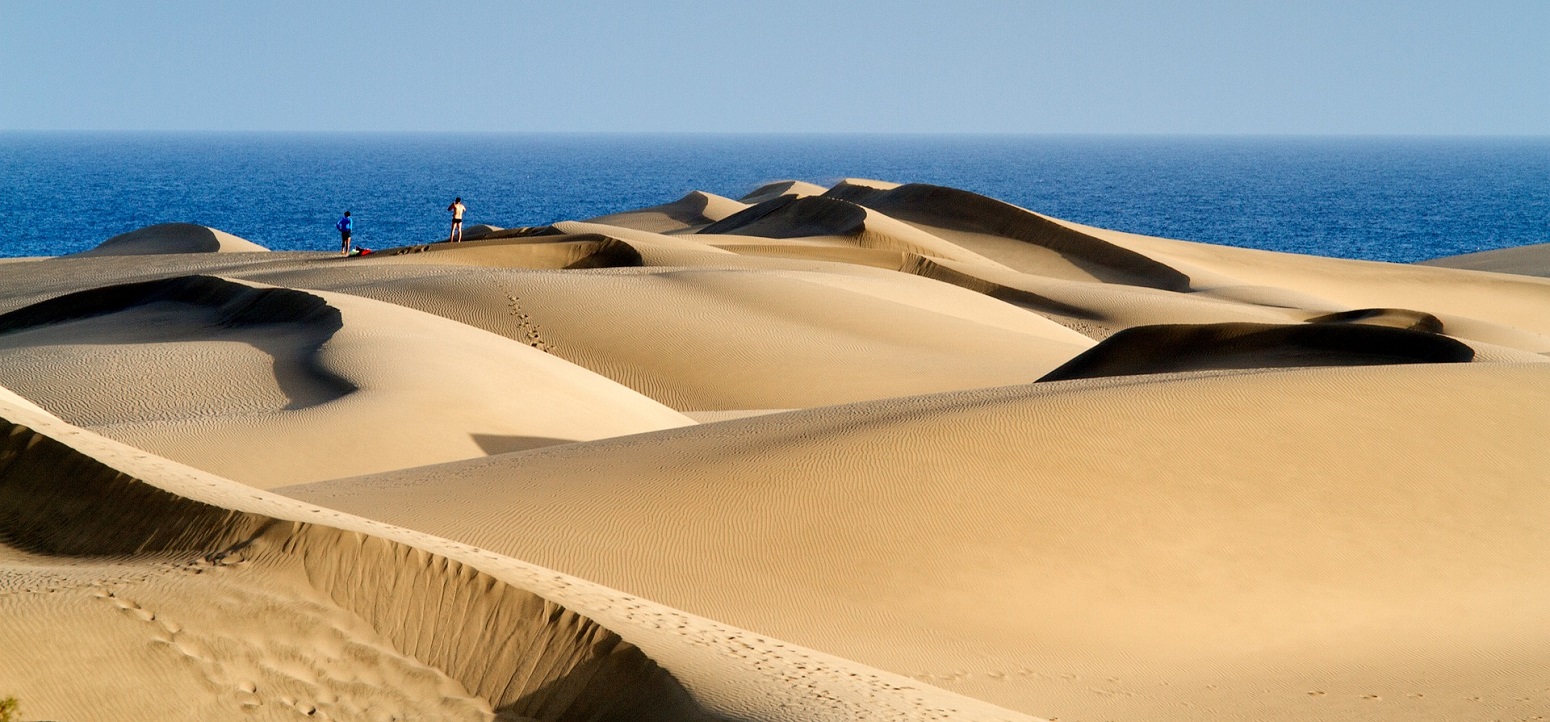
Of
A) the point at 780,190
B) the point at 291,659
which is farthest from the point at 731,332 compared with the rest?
the point at 780,190

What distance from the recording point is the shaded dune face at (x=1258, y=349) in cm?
1296

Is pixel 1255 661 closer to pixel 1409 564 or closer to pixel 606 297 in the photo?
pixel 1409 564

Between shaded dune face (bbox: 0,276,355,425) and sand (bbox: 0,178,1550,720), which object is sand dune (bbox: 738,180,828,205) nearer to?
sand (bbox: 0,178,1550,720)

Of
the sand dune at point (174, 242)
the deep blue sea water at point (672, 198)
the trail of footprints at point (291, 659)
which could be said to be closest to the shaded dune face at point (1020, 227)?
the sand dune at point (174, 242)

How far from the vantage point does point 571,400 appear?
Answer: 13281 millimetres

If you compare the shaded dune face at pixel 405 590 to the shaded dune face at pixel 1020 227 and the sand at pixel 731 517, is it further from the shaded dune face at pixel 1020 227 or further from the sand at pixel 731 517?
the shaded dune face at pixel 1020 227

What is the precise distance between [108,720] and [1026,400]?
21.9 ft

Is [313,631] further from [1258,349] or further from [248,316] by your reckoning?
[248,316]

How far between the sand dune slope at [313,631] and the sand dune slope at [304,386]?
179 inches

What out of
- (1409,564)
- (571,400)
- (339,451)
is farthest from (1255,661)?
(571,400)

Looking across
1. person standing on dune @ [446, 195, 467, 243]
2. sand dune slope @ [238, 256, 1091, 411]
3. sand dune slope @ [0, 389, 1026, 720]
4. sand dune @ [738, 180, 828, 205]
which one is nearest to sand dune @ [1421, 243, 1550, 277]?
sand dune @ [738, 180, 828, 205]

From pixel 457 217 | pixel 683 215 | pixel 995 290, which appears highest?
pixel 457 217

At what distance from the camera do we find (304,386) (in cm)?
1234

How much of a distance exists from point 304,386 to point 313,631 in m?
7.88
